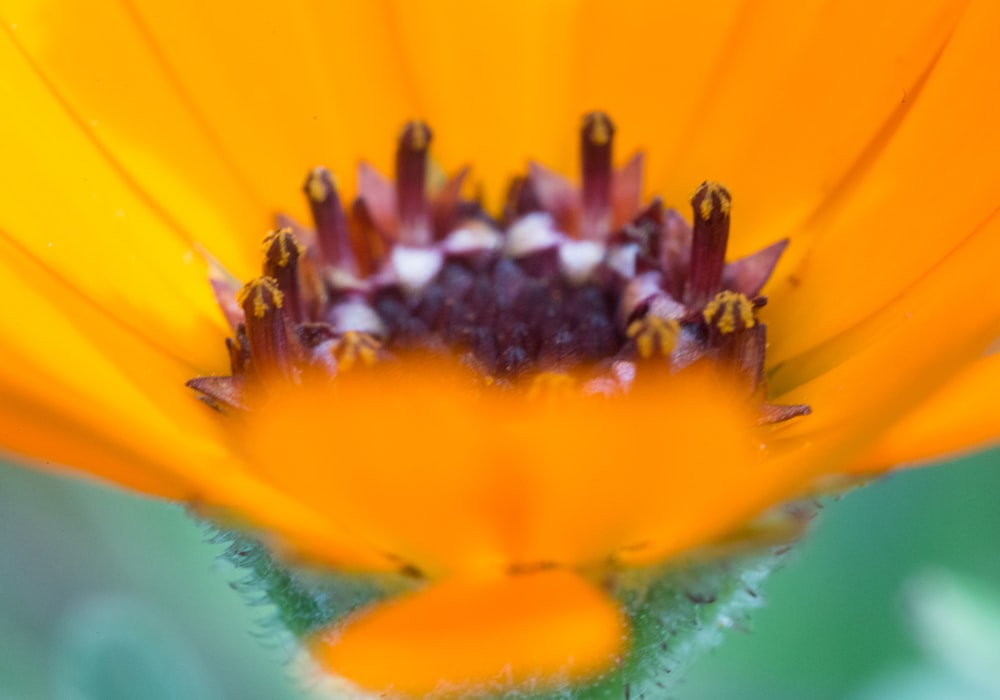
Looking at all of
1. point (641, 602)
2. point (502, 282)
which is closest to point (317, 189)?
point (502, 282)

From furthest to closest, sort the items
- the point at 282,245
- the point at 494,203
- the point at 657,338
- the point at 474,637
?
the point at 494,203 → the point at 282,245 → the point at 657,338 → the point at 474,637

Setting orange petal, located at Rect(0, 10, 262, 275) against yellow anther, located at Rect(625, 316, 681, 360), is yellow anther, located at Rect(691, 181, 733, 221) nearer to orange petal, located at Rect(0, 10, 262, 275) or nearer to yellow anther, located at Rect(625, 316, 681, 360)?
yellow anther, located at Rect(625, 316, 681, 360)

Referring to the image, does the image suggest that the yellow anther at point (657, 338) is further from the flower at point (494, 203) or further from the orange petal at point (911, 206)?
the orange petal at point (911, 206)

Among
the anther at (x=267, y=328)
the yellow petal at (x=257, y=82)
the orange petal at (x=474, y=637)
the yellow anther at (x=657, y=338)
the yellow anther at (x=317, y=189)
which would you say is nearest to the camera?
the orange petal at (x=474, y=637)

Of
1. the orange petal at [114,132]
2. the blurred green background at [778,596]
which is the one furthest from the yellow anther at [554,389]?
the blurred green background at [778,596]

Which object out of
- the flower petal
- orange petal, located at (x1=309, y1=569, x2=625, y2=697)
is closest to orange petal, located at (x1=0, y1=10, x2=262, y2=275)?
the flower petal

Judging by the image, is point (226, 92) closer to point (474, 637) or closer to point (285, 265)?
point (285, 265)

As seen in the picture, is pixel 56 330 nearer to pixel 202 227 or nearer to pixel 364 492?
pixel 364 492
